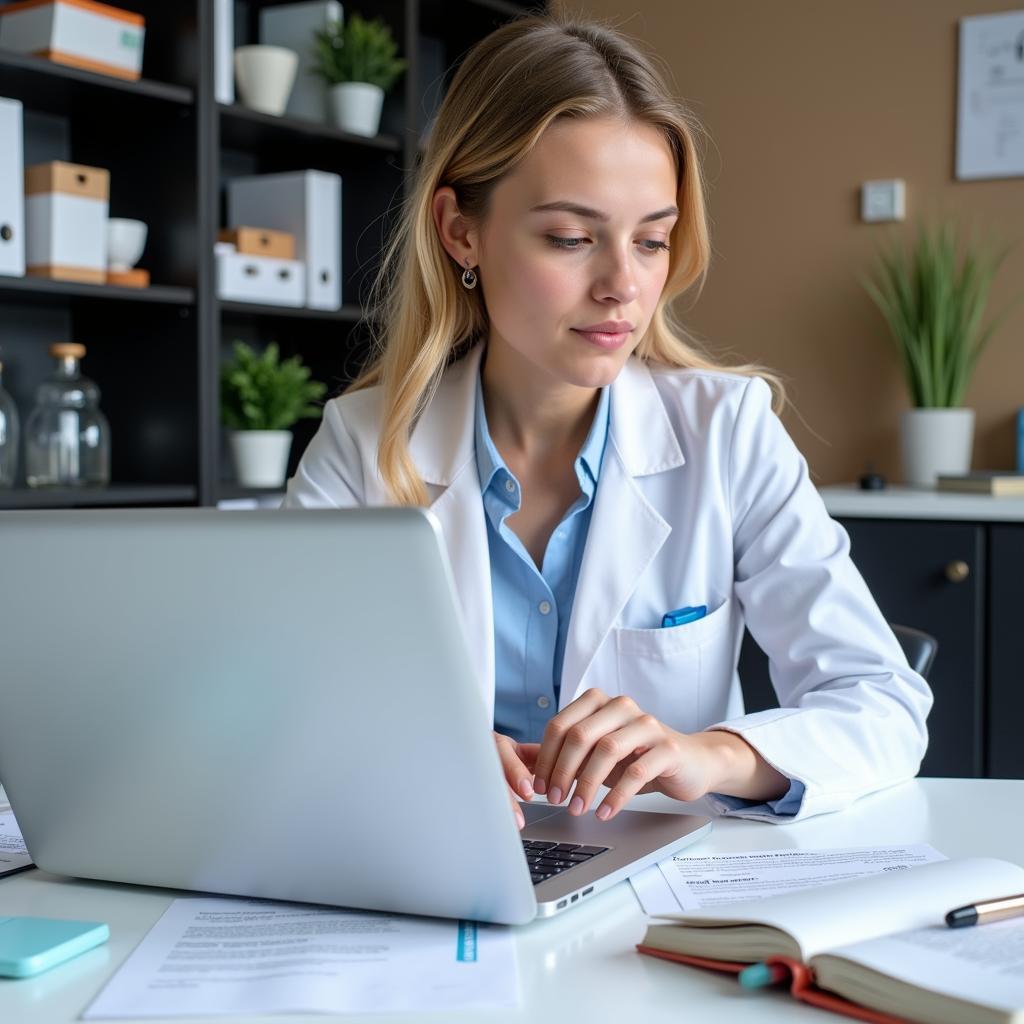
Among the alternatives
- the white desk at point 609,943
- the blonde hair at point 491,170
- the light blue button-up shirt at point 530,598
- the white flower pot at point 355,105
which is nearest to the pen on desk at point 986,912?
the white desk at point 609,943

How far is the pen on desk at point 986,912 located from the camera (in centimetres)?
75

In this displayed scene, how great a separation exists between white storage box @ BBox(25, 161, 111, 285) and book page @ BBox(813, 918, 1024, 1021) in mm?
2190

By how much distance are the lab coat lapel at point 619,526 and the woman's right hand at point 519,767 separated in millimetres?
365

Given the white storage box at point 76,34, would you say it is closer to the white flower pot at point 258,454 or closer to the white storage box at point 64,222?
the white storage box at point 64,222

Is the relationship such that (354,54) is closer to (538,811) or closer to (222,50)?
(222,50)

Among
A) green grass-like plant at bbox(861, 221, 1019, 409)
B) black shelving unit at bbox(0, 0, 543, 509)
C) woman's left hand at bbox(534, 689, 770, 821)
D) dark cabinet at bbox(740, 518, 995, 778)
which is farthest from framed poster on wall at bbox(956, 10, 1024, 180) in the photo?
woman's left hand at bbox(534, 689, 770, 821)

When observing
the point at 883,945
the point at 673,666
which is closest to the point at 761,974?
the point at 883,945

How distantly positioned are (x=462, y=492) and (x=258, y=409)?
1460 millimetres

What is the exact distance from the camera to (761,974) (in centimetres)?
71

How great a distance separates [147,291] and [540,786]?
1.88 m

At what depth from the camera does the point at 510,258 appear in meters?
1.48

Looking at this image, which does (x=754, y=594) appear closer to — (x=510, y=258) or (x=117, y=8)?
(x=510, y=258)

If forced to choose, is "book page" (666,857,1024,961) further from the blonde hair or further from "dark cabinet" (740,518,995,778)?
"dark cabinet" (740,518,995,778)

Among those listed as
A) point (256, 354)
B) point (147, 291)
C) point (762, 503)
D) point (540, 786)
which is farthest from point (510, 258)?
point (256, 354)
